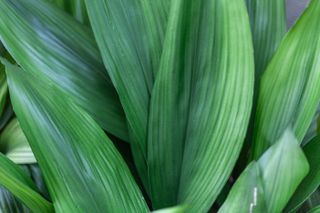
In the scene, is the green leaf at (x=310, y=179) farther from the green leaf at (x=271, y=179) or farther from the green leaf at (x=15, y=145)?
the green leaf at (x=15, y=145)

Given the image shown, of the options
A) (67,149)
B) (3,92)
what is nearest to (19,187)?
(67,149)

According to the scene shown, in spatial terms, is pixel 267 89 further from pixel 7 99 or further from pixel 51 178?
pixel 7 99

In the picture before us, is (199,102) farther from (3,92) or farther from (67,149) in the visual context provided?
(3,92)

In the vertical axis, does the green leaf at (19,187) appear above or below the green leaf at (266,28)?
below

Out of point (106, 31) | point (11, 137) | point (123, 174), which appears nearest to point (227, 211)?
point (123, 174)

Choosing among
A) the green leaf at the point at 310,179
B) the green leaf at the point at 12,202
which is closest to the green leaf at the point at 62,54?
the green leaf at the point at 12,202

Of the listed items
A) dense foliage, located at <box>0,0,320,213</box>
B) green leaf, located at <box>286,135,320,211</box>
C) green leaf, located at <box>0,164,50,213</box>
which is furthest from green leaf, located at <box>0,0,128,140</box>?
green leaf, located at <box>286,135,320,211</box>

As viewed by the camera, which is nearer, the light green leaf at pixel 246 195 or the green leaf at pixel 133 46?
the light green leaf at pixel 246 195
